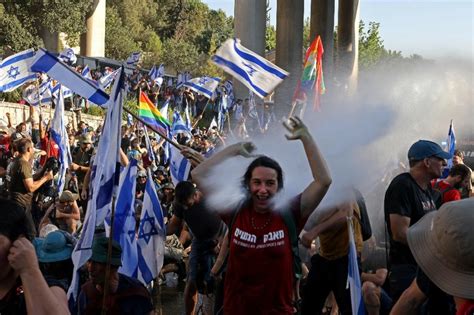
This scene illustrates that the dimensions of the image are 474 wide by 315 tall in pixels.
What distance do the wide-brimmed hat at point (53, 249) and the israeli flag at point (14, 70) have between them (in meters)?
8.77

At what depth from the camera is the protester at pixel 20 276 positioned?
315cm

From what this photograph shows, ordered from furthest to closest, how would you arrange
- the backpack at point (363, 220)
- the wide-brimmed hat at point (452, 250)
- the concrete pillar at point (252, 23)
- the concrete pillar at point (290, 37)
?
the concrete pillar at point (252, 23)
the concrete pillar at point (290, 37)
the backpack at point (363, 220)
the wide-brimmed hat at point (452, 250)

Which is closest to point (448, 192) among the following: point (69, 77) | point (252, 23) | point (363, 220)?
point (363, 220)

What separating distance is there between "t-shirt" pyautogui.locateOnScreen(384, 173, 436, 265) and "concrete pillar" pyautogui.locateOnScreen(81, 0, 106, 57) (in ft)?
142

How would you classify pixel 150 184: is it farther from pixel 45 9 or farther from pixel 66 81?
pixel 45 9

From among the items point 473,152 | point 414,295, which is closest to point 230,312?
point 414,295

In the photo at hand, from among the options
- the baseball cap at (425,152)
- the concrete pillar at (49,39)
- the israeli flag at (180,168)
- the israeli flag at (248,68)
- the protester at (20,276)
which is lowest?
the protester at (20,276)

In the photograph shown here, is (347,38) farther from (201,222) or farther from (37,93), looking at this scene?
(201,222)

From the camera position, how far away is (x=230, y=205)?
5410 millimetres

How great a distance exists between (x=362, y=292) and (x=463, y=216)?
4.20 m

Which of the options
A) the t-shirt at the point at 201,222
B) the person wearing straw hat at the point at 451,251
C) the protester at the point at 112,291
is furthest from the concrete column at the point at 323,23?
the person wearing straw hat at the point at 451,251

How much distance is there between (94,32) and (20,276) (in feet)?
159

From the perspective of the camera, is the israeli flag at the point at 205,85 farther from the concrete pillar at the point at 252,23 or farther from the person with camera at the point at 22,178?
the concrete pillar at the point at 252,23

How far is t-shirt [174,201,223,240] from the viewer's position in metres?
8.48
